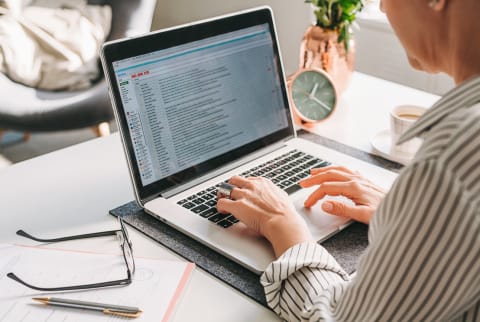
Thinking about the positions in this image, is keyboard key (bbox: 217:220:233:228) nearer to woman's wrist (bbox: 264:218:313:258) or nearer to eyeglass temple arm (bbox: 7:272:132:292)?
woman's wrist (bbox: 264:218:313:258)

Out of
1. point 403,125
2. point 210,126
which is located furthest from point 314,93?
point 210,126

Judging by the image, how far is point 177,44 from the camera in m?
1.06

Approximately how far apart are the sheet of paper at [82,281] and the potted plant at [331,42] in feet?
2.53

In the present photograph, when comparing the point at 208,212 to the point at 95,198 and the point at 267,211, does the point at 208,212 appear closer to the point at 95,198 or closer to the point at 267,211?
the point at 267,211

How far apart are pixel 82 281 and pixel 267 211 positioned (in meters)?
0.30

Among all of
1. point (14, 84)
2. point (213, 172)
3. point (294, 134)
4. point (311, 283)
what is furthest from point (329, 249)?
point (14, 84)

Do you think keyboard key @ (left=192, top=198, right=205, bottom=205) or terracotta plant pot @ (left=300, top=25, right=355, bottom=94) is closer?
keyboard key @ (left=192, top=198, right=205, bottom=205)

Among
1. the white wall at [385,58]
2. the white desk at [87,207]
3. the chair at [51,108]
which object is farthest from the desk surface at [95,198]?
the chair at [51,108]

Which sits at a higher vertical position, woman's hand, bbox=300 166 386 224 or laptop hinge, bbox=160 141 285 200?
laptop hinge, bbox=160 141 285 200

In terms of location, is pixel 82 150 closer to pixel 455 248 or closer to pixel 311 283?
pixel 311 283

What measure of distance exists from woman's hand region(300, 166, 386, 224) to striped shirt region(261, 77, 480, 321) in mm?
320

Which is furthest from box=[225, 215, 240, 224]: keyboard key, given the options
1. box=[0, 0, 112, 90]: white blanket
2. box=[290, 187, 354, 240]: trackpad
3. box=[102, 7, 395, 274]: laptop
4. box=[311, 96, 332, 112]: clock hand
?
box=[0, 0, 112, 90]: white blanket

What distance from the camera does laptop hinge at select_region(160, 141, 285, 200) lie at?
1.05 m

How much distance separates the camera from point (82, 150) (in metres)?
1.27
